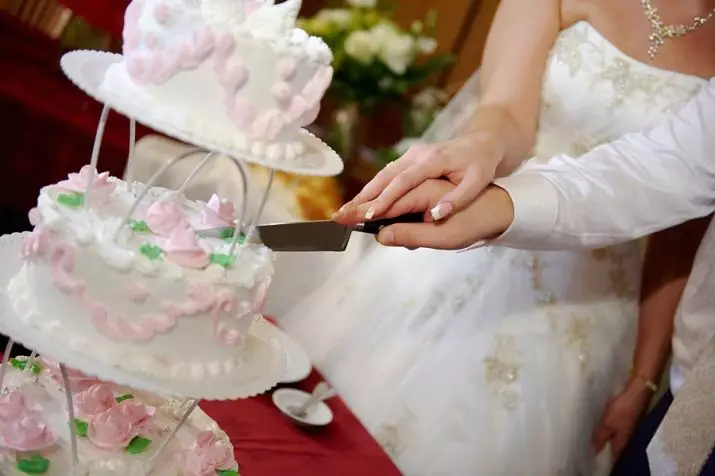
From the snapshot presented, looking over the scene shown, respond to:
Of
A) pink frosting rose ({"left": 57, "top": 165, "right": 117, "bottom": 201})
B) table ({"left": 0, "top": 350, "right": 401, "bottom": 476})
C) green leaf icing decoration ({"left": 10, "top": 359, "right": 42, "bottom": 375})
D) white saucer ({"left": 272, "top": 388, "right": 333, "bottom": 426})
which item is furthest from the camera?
white saucer ({"left": 272, "top": 388, "right": 333, "bottom": 426})

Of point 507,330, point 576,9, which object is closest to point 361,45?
point 576,9

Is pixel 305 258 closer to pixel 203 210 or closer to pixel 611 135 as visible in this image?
pixel 611 135

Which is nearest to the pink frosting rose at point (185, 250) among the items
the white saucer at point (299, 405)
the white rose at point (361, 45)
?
the white saucer at point (299, 405)

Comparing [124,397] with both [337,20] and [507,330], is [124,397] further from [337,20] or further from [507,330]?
[337,20]

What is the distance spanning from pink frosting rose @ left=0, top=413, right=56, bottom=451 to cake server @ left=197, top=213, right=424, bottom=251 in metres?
0.25

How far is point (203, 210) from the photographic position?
86 cm

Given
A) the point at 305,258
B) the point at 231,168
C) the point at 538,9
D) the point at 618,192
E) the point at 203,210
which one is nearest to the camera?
the point at 203,210

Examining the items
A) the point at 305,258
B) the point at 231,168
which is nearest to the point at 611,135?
the point at 305,258

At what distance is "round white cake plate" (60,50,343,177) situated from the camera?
66 centimetres

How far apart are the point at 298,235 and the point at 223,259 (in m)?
0.10

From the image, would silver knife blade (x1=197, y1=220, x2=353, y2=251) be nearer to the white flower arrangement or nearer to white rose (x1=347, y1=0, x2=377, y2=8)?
the white flower arrangement

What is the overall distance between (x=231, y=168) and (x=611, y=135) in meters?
1.16

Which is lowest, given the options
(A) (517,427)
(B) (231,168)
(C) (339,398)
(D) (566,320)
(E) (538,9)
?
(B) (231,168)

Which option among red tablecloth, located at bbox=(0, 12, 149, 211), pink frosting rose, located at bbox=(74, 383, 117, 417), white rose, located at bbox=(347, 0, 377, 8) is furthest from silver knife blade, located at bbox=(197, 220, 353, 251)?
red tablecloth, located at bbox=(0, 12, 149, 211)
